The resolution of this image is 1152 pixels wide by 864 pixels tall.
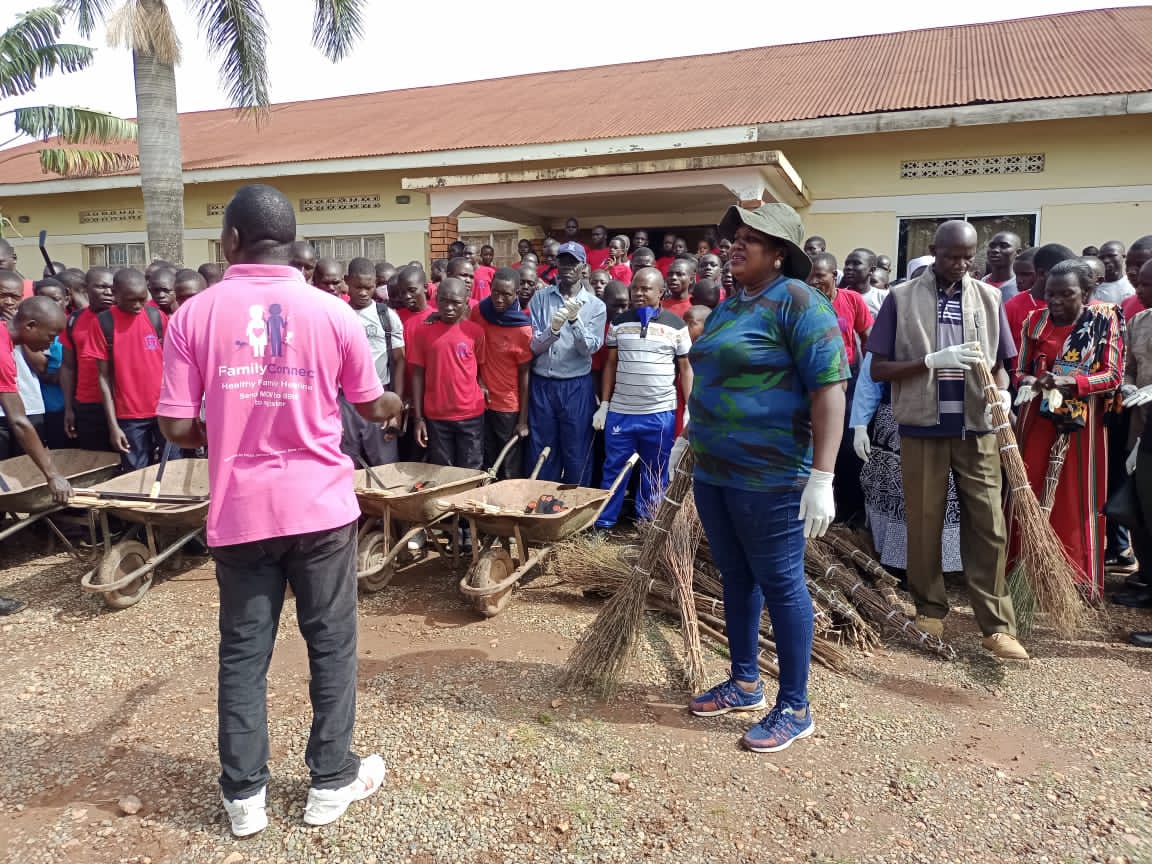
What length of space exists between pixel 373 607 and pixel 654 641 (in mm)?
1643

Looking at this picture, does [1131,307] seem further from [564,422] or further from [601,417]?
[564,422]

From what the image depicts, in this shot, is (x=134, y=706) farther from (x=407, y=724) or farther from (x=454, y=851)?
(x=454, y=851)

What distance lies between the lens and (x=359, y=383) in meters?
2.47

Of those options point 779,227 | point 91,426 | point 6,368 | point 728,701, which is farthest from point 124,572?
point 779,227

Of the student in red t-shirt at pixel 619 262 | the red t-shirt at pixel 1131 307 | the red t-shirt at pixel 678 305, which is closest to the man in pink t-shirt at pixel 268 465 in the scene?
the red t-shirt at pixel 678 305

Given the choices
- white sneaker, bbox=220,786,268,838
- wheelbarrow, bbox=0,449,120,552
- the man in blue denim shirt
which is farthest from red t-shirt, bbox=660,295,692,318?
white sneaker, bbox=220,786,268,838

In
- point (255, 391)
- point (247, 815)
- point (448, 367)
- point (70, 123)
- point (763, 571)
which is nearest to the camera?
point (255, 391)

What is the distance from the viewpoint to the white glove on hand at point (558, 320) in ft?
17.3

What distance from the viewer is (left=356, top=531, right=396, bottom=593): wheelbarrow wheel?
457cm

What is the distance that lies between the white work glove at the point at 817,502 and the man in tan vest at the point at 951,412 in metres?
1.32

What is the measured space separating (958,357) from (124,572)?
448cm

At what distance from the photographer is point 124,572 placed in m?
4.45

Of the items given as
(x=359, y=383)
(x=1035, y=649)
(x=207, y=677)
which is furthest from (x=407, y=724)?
(x=1035, y=649)

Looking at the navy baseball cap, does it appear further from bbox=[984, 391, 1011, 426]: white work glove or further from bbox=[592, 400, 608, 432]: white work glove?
bbox=[984, 391, 1011, 426]: white work glove
